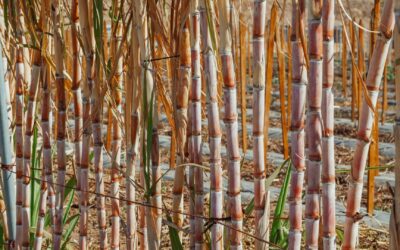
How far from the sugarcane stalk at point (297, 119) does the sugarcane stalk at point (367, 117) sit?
105 millimetres

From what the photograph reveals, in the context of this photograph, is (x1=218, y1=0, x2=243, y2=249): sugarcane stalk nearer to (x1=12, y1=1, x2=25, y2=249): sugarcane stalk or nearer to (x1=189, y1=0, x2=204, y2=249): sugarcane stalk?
(x1=189, y1=0, x2=204, y2=249): sugarcane stalk

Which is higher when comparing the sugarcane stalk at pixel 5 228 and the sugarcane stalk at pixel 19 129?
the sugarcane stalk at pixel 19 129

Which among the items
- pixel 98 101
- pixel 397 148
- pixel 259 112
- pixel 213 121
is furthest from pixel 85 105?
pixel 397 148

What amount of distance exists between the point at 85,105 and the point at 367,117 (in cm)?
76

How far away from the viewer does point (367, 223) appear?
2.81 m

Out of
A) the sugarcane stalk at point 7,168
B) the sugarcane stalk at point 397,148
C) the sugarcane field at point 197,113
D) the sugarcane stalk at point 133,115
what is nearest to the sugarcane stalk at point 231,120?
the sugarcane field at point 197,113

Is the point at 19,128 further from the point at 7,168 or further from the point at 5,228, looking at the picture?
the point at 5,228

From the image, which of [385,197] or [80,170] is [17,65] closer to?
[80,170]

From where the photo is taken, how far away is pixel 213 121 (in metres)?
1.46

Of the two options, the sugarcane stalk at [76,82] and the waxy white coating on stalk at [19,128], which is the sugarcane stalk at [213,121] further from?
the waxy white coating on stalk at [19,128]

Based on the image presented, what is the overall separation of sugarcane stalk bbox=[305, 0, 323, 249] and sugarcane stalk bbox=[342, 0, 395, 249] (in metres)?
0.06

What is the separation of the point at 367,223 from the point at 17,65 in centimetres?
144

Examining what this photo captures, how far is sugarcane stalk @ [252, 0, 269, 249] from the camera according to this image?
1.33 metres

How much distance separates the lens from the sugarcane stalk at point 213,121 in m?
1.40
